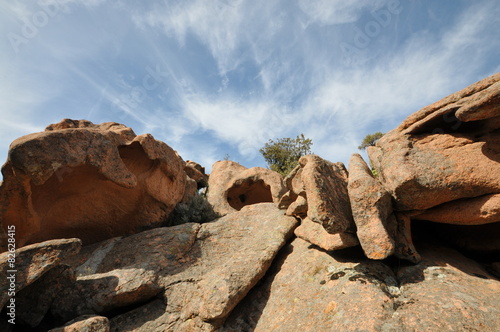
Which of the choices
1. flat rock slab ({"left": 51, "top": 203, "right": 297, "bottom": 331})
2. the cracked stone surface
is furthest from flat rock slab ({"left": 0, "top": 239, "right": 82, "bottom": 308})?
the cracked stone surface

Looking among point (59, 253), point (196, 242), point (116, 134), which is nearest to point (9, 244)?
point (59, 253)

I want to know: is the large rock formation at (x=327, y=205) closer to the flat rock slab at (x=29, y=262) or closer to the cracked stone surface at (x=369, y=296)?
the cracked stone surface at (x=369, y=296)

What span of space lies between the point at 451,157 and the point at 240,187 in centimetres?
1245

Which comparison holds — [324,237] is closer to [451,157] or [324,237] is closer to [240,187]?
[451,157]

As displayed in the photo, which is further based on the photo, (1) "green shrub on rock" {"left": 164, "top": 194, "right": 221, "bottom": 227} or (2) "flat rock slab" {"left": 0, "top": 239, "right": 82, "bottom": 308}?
(1) "green shrub on rock" {"left": 164, "top": 194, "right": 221, "bottom": 227}

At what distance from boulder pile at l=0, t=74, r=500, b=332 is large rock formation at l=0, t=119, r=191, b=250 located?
0.13 ft

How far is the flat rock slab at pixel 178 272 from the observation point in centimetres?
469

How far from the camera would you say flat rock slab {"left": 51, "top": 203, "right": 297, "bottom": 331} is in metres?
4.69

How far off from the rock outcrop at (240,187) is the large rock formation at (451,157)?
350 inches

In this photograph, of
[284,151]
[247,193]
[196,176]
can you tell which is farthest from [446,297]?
[284,151]

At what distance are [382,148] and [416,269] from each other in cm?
234

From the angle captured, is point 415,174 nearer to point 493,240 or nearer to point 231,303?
point 493,240

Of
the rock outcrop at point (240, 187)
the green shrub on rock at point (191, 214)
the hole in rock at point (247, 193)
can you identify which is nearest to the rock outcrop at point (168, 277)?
the green shrub on rock at point (191, 214)

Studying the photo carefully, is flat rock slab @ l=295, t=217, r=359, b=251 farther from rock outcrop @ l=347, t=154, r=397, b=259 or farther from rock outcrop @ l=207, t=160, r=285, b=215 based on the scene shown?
rock outcrop @ l=207, t=160, r=285, b=215
